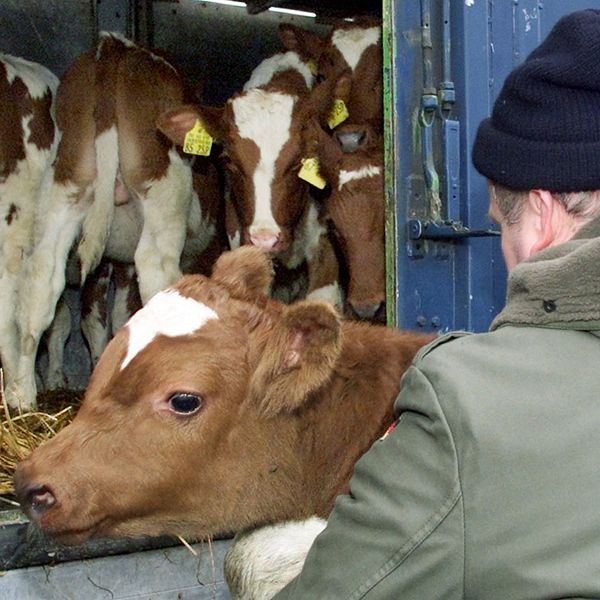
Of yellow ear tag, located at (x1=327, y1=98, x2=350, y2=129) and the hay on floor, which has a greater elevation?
yellow ear tag, located at (x1=327, y1=98, x2=350, y2=129)

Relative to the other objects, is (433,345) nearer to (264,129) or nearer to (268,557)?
(268,557)

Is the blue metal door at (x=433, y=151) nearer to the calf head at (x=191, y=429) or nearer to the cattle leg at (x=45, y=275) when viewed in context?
the calf head at (x=191, y=429)

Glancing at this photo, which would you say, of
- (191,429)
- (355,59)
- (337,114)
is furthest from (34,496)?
(355,59)

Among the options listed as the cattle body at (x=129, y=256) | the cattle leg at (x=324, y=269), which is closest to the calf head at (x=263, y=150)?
the cattle leg at (x=324, y=269)

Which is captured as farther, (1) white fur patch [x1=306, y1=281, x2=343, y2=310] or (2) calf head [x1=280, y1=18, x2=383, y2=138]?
(2) calf head [x1=280, y1=18, x2=383, y2=138]

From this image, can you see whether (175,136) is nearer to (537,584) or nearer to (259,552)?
(259,552)

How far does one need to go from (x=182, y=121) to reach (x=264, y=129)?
49 centimetres

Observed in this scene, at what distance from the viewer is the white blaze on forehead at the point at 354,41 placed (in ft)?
22.8

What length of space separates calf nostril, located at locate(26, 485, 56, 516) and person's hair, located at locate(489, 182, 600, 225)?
4.23ft

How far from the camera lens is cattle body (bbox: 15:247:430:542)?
2523 millimetres

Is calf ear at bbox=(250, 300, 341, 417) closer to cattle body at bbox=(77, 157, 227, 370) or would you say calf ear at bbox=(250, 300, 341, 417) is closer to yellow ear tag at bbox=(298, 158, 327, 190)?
yellow ear tag at bbox=(298, 158, 327, 190)

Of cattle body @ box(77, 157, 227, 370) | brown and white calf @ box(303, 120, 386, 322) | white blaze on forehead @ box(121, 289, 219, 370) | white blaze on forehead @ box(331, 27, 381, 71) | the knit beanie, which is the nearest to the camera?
the knit beanie

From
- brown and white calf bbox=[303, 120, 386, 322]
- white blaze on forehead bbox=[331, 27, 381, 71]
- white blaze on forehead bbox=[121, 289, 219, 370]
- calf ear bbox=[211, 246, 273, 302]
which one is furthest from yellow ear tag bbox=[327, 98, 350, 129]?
white blaze on forehead bbox=[121, 289, 219, 370]

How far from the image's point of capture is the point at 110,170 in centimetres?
621
